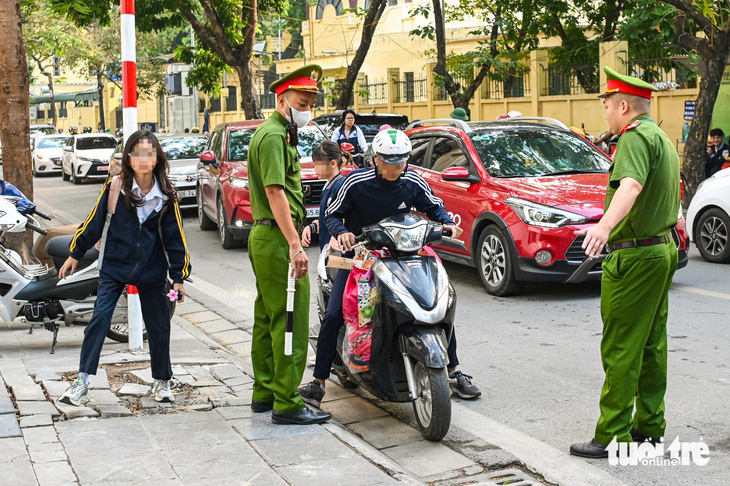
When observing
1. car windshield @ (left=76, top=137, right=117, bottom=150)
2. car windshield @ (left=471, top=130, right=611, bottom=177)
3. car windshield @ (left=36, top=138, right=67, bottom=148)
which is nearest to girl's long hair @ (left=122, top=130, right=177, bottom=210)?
car windshield @ (left=471, top=130, right=611, bottom=177)

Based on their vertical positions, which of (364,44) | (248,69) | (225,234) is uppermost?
(364,44)

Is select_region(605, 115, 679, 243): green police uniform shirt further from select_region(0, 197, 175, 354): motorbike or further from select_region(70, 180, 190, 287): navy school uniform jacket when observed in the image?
select_region(0, 197, 175, 354): motorbike

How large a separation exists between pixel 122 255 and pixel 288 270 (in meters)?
1.11

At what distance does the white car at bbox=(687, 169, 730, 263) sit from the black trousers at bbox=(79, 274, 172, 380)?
7691 millimetres

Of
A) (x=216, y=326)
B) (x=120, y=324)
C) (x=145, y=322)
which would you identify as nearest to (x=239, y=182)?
(x=216, y=326)

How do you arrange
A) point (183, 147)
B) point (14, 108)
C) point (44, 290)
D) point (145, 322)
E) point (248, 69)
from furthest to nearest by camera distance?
point (248, 69)
point (183, 147)
point (14, 108)
point (44, 290)
point (145, 322)

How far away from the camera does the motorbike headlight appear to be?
5.59 m

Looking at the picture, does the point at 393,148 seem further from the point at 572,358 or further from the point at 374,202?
the point at 572,358

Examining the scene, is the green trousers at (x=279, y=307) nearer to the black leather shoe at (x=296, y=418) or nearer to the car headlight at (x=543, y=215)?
the black leather shoe at (x=296, y=418)

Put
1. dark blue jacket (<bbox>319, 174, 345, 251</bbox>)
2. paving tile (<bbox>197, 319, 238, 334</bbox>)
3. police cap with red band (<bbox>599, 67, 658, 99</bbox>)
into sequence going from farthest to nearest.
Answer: paving tile (<bbox>197, 319, 238, 334</bbox>) → dark blue jacket (<bbox>319, 174, 345, 251</bbox>) → police cap with red band (<bbox>599, 67, 658, 99</bbox>)

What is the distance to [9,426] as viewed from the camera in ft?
17.7

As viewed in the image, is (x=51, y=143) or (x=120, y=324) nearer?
(x=120, y=324)

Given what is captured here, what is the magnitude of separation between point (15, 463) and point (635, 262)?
3268 mm

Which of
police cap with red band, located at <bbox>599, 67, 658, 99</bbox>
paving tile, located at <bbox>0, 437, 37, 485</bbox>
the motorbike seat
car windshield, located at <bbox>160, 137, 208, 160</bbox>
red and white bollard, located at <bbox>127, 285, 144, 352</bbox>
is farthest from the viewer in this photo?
car windshield, located at <bbox>160, 137, 208, 160</bbox>
